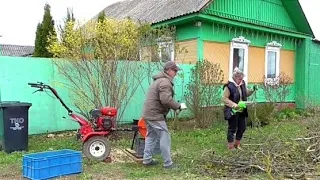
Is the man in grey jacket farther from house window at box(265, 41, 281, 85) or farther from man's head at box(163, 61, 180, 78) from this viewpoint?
house window at box(265, 41, 281, 85)

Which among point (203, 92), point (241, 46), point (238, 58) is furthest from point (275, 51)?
point (203, 92)

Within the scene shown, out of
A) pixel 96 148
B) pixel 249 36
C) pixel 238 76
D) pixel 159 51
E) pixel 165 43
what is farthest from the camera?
→ pixel 249 36

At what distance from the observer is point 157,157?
278 inches

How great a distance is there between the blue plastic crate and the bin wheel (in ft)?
2.31

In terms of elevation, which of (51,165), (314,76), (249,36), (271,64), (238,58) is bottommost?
(51,165)

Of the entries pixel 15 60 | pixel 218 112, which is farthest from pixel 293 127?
pixel 15 60

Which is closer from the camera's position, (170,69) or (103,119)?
(170,69)

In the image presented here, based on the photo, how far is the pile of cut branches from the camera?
17.8ft

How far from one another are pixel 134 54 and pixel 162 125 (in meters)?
3.90

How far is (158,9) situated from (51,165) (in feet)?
34.7

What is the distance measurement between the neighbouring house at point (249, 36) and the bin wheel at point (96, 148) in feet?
17.1

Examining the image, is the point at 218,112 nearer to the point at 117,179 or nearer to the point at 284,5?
the point at 117,179

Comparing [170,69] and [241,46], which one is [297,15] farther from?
[170,69]

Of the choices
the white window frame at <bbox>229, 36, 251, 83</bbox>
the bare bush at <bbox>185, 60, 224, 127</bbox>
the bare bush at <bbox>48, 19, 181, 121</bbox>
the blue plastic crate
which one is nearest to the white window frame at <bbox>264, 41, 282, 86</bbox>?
the white window frame at <bbox>229, 36, 251, 83</bbox>
